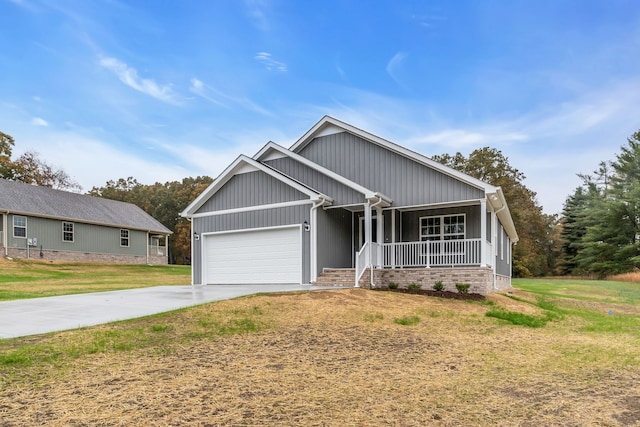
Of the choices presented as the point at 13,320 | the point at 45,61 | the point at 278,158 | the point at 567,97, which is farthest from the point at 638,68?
the point at 45,61

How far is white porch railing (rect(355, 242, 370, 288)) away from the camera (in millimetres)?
13164

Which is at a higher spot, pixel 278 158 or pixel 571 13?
pixel 571 13

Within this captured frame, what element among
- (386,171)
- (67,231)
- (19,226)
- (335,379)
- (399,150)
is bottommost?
(335,379)

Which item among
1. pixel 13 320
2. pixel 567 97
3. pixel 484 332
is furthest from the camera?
pixel 567 97

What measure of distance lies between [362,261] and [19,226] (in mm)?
23043

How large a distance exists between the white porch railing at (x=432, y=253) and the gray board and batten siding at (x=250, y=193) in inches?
132

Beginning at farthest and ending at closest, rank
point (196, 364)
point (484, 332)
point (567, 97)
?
point (567, 97) → point (484, 332) → point (196, 364)

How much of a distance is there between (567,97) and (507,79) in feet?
10.4

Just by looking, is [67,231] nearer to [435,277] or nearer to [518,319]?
[435,277]

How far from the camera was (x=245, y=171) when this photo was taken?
15258 millimetres

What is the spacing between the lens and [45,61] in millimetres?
16719

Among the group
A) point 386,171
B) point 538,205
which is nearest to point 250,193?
point 386,171

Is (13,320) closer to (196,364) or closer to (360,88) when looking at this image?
(196,364)

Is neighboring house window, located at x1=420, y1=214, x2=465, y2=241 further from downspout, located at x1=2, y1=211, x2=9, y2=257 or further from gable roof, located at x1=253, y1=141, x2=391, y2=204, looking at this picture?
downspout, located at x1=2, y1=211, x2=9, y2=257
